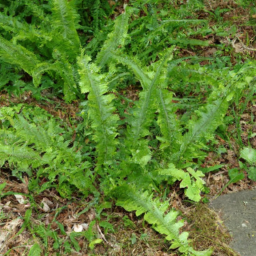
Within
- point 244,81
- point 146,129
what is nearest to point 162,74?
point 146,129

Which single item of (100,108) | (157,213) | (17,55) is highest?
(17,55)

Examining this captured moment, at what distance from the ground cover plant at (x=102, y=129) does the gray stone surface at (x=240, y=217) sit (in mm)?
183

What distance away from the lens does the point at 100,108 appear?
2.13m

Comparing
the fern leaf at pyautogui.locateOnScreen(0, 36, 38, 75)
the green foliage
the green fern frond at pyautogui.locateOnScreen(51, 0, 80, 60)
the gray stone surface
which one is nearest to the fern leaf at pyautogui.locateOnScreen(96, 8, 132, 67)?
the green fern frond at pyautogui.locateOnScreen(51, 0, 80, 60)

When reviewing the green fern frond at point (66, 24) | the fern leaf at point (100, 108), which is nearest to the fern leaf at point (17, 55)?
the green fern frond at point (66, 24)

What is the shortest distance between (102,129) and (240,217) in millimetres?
1310

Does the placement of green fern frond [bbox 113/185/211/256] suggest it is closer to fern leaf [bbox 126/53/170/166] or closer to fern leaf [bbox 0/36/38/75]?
fern leaf [bbox 126/53/170/166]

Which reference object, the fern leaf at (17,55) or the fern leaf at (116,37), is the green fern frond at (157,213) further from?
the fern leaf at (17,55)

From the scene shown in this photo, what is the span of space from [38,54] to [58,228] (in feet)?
5.45

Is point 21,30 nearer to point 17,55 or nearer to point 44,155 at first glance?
point 17,55

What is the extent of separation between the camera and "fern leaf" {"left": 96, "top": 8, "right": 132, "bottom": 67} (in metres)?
2.60

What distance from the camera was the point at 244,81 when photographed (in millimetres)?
2367

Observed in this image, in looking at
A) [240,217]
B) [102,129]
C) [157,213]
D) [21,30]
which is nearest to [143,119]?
[102,129]

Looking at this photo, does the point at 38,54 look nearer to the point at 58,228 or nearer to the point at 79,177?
the point at 79,177
